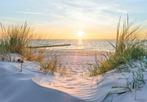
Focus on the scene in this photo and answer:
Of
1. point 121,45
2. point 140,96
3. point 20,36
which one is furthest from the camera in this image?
point 20,36

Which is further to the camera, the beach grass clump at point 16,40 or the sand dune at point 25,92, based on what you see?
the beach grass clump at point 16,40

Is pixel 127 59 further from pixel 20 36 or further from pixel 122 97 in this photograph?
pixel 20 36

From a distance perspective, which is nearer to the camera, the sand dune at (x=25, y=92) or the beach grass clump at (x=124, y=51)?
the sand dune at (x=25, y=92)

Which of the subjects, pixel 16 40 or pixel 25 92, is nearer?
pixel 25 92

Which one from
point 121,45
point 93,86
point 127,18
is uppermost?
point 127,18

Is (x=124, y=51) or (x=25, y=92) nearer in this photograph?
(x=25, y=92)

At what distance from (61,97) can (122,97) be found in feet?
1.91

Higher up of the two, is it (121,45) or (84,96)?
(121,45)

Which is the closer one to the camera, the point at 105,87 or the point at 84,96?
the point at 84,96

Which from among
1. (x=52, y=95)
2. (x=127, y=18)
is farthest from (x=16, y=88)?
(x=127, y=18)

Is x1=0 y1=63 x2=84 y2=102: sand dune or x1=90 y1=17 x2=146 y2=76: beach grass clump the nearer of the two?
x1=0 y1=63 x2=84 y2=102: sand dune

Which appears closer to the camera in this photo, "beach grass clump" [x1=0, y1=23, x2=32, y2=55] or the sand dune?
the sand dune

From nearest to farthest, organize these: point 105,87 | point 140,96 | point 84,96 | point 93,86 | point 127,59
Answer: point 140,96 < point 84,96 < point 105,87 < point 93,86 < point 127,59

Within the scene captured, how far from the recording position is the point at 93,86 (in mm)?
4168
